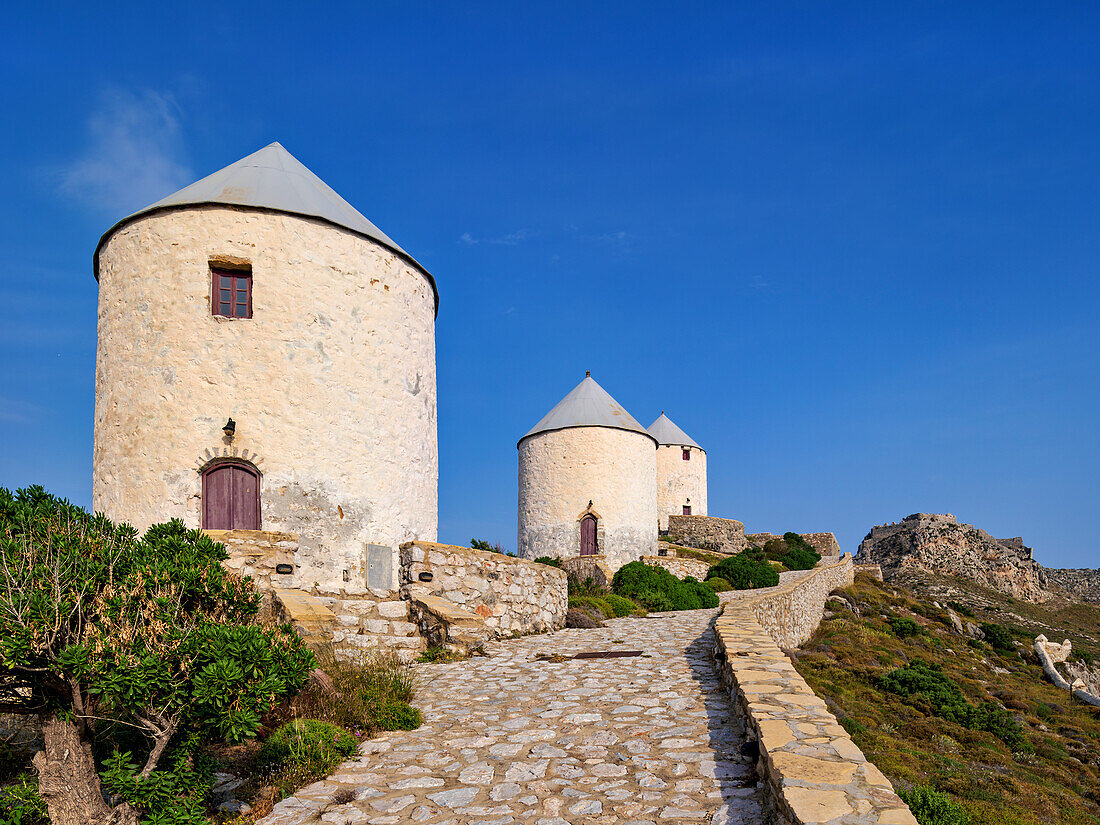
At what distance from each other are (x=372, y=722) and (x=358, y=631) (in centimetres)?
404

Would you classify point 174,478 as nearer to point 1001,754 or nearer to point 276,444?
point 276,444

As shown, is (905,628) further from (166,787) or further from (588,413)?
(166,787)

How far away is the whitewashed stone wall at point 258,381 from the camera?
1102 cm

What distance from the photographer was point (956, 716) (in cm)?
1375

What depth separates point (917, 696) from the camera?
14195mm

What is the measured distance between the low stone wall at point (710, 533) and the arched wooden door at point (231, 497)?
29.0 metres

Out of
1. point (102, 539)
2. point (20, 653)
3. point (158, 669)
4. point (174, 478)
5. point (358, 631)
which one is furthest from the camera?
point (174, 478)

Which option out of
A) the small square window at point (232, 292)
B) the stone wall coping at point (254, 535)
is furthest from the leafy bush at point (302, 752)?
the small square window at point (232, 292)

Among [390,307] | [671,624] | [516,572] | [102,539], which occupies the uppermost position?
[390,307]

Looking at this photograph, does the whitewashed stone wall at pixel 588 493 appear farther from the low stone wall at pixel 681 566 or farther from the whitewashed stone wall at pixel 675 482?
the whitewashed stone wall at pixel 675 482

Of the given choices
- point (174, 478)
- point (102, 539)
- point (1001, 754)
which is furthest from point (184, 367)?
point (1001, 754)

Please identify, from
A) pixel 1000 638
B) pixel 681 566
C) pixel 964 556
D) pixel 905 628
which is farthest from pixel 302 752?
pixel 964 556

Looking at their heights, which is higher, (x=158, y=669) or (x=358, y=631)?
(x=158, y=669)

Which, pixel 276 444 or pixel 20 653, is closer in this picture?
pixel 20 653
